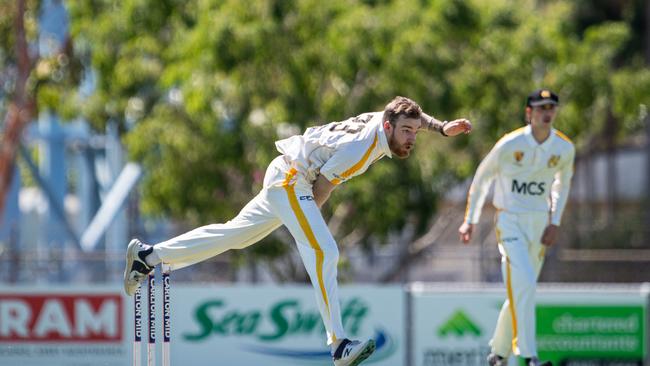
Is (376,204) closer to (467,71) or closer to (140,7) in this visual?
(467,71)

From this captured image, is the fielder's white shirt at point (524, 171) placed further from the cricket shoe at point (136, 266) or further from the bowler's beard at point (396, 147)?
the cricket shoe at point (136, 266)

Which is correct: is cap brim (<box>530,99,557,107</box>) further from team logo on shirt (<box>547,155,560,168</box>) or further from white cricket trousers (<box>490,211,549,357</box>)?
white cricket trousers (<box>490,211,549,357</box>)

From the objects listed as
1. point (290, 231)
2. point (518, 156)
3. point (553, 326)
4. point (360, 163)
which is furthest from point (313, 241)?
point (553, 326)

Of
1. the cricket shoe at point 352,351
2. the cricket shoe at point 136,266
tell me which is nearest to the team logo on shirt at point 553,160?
the cricket shoe at point 352,351

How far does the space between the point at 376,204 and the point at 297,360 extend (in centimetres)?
398

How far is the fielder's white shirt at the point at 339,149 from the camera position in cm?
812

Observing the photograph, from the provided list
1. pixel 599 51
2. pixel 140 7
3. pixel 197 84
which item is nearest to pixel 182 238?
pixel 197 84

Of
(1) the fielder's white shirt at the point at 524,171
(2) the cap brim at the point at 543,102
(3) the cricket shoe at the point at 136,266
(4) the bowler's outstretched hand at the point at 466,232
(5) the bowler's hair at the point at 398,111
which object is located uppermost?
(2) the cap brim at the point at 543,102

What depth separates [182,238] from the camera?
852cm

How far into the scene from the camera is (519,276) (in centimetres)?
1004

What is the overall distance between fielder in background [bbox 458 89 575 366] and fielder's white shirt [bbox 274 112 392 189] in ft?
7.15

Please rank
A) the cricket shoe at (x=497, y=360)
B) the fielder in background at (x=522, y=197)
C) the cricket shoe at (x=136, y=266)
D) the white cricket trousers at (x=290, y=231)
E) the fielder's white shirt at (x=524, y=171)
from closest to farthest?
the white cricket trousers at (x=290, y=231) < the cricket shoe at (x=136, y=266) < the fielder in background at (x=522, y=197) < the fielder's white shirt at (x=524, y=171) < the cricket shoe at (x=497, y=360)

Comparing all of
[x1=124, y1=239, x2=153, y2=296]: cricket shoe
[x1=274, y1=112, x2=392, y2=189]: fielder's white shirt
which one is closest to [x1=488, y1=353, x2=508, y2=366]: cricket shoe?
[x1=274, y1=112, x2=392, y2=189]: fielder's white shirt

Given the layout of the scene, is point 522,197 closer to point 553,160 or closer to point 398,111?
point 553,160
